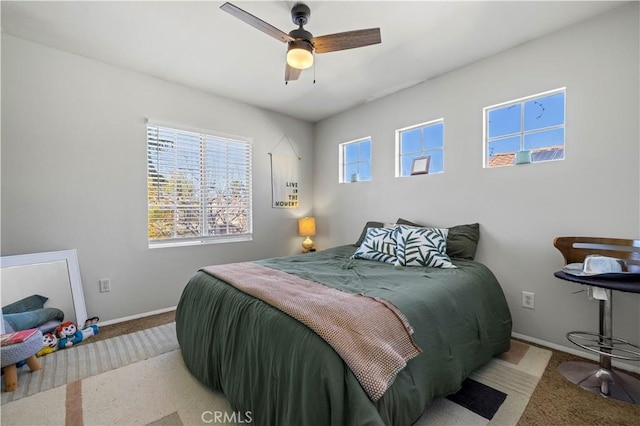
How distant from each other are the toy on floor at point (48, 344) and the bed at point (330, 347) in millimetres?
1075

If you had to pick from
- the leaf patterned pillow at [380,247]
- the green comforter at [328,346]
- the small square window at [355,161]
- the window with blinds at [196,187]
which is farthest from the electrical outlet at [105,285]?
the small square window at [355,161]

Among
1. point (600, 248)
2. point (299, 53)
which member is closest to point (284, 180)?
point (299, 53)

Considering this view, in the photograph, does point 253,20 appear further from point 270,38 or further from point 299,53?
point 270,38

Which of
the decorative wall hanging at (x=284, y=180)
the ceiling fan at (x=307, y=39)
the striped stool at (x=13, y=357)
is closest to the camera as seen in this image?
the striped stool at (x=13, y=357)

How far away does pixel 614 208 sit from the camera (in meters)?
1.94

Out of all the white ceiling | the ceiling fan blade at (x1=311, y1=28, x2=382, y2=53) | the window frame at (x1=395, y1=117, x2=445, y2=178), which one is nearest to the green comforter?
the window frame at (x1=395, y1=117, x2=445, y2=178)

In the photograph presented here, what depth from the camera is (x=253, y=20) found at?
167 cm

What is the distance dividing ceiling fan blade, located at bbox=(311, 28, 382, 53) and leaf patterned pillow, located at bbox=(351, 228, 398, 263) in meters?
1.60

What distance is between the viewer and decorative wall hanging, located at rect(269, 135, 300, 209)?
3.96 meters

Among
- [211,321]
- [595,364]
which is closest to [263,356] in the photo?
[211,321]

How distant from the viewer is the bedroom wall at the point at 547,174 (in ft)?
6.29

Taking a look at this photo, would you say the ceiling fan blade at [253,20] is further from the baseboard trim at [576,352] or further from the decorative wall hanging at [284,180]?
the baseboard trim at [576,352]

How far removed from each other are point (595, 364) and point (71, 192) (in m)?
4.51

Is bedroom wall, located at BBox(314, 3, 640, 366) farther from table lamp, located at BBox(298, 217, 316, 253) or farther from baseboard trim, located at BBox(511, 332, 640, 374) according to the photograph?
table lamp, located at BBox(298, 217, 316, 253)
